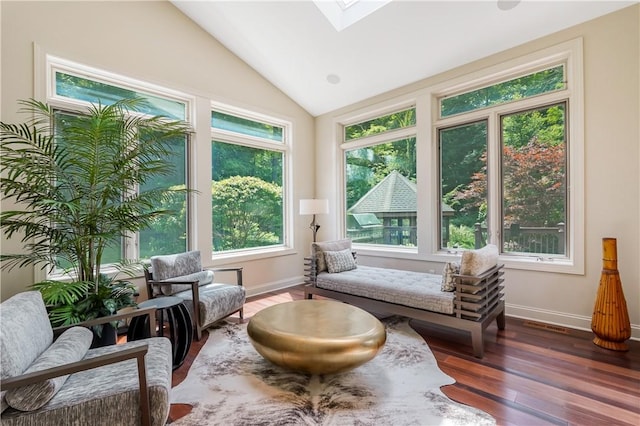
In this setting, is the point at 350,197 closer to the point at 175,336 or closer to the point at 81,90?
the point at 175,336

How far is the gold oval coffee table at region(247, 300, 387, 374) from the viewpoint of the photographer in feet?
6.55

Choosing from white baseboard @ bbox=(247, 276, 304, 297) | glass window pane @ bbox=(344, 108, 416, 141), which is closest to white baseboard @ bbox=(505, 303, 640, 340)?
glass window pane @ bbox=(344, 108, 416, 141)

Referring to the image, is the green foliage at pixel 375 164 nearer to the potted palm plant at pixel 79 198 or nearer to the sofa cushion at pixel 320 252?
Result: the sofa cushion at pixel 320 252

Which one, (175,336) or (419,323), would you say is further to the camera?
(419,323)

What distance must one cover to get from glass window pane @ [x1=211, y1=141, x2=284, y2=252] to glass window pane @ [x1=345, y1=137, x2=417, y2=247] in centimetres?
127

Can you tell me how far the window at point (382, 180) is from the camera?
14.8ft

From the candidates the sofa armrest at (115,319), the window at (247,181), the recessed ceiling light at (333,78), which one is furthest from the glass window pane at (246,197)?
the sofa armrest at (115,319)

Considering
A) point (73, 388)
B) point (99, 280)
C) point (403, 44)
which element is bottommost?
point (73, 388)

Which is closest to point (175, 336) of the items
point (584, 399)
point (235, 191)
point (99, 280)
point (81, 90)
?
point (99, 280)

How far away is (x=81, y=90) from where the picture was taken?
3242 millimetres

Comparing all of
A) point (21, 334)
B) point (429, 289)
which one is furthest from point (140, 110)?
point (429, 289)

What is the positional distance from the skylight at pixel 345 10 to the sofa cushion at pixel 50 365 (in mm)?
3825

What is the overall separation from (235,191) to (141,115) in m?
1.55

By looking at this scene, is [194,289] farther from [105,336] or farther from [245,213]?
[245,213]
